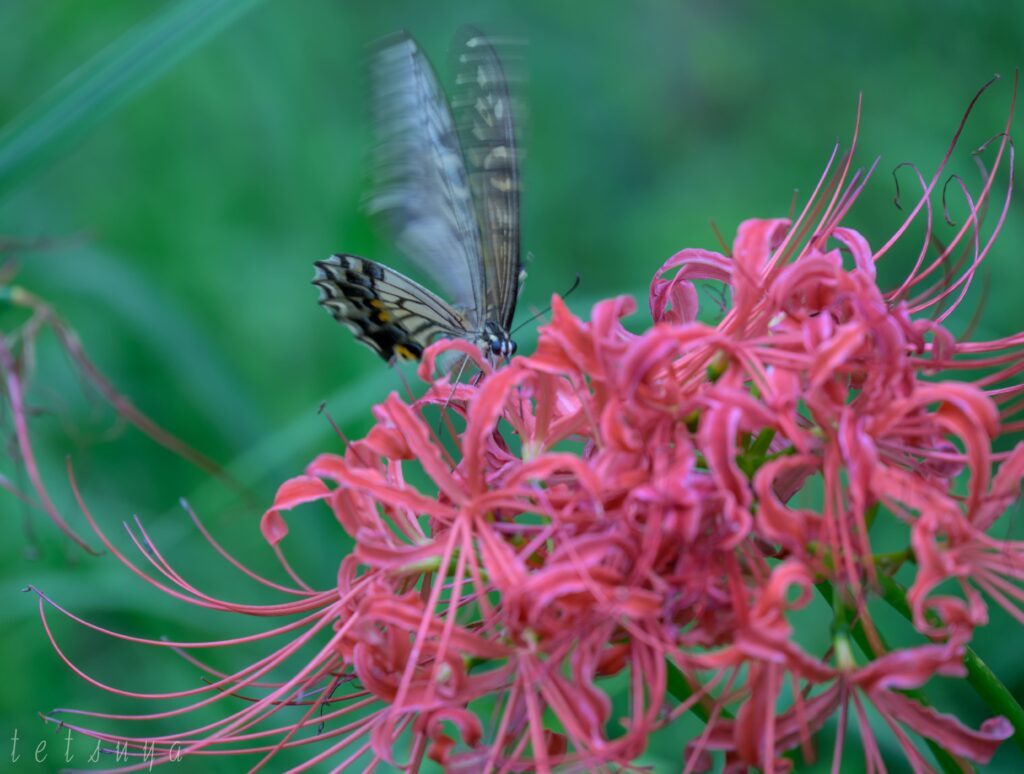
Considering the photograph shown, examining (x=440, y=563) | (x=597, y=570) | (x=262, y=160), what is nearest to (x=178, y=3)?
(x=440, y=563)

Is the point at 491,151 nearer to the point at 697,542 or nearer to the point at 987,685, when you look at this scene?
the point at 697,542

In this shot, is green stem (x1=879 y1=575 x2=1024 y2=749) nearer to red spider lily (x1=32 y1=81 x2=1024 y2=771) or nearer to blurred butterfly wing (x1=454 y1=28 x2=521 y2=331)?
red spider lily (x1=32 y1=81 x2=1024 y2=771)

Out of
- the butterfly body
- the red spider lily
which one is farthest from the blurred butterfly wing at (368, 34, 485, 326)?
the red spider lily

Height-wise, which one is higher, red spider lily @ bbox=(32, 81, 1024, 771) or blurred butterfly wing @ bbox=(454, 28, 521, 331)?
blurred butterfly wing @ bbox=(454, 28, 521, 331)

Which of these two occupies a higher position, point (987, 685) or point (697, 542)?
point (697, 542)

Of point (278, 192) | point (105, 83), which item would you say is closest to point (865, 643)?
point (105, 83)

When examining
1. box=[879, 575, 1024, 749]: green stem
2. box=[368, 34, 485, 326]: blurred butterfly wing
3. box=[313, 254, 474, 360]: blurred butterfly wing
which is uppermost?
box=[368, 34, 485, 326]: blurred butterfly wing
